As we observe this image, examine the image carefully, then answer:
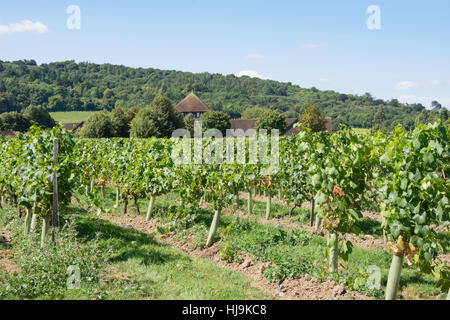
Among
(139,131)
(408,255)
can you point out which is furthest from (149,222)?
(139,131)

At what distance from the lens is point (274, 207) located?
12.8m

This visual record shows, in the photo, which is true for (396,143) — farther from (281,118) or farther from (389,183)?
(281,118)

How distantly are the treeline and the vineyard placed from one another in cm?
7093

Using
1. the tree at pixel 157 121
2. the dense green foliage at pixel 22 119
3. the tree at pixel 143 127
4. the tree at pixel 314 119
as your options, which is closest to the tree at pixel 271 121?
the tree at pixel 314 119

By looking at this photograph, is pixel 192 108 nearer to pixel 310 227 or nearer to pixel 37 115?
pixel 37 115

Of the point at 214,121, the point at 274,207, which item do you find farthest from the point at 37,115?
the point at 274,207

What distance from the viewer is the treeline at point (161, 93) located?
90625 mm

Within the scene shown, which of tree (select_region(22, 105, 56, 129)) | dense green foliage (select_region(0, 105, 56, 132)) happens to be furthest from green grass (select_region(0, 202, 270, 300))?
tree (select_region(22, 105, 56, 129))

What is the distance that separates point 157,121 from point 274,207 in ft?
121

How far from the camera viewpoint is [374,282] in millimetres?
5496

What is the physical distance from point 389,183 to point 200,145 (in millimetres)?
5831

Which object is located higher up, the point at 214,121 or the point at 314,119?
the point at 314,119

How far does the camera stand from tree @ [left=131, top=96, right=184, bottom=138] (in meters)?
44.0

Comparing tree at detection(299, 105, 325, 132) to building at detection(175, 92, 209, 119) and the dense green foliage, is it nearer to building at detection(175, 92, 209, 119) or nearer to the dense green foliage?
building at detection(175, 92, 209, 119)
